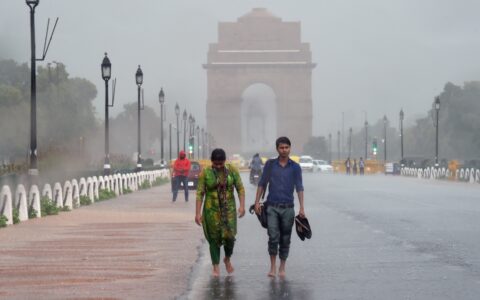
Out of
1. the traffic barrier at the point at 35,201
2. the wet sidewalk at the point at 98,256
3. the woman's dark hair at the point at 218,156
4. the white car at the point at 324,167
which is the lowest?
the wet sidewalk at the point at 98,256

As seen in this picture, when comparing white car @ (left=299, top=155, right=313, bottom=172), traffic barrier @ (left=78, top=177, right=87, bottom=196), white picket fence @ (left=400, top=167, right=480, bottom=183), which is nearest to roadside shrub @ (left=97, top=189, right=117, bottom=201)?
traffic barrier @ (left=78, top=177, right=87, bottom=196)

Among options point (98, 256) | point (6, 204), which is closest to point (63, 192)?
point (6, 204)

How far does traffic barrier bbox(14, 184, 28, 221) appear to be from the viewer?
2378 cm

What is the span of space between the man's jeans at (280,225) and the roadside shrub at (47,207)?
46.6ft

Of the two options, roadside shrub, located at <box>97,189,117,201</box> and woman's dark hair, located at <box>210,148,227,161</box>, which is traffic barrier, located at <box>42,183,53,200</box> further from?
woman's dark hair, located at <box>210,148,227,161</box>

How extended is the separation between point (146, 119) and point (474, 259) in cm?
16206

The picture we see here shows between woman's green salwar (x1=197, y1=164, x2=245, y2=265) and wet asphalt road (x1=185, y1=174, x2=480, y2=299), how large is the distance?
0.42 m

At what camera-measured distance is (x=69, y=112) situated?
84.6m

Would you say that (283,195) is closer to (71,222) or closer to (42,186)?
(71,222)

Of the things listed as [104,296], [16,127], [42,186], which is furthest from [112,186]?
[16,127]

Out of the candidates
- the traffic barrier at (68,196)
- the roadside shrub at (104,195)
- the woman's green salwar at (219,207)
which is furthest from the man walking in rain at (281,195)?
the roadside shrub at (104,195)

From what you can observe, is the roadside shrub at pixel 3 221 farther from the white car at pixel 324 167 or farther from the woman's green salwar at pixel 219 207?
the white car at pixel 324 167

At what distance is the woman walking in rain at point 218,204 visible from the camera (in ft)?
41.7

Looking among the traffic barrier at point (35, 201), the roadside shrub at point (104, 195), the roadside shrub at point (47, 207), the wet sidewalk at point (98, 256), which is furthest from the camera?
the roadside shrub at point (104, 195)
